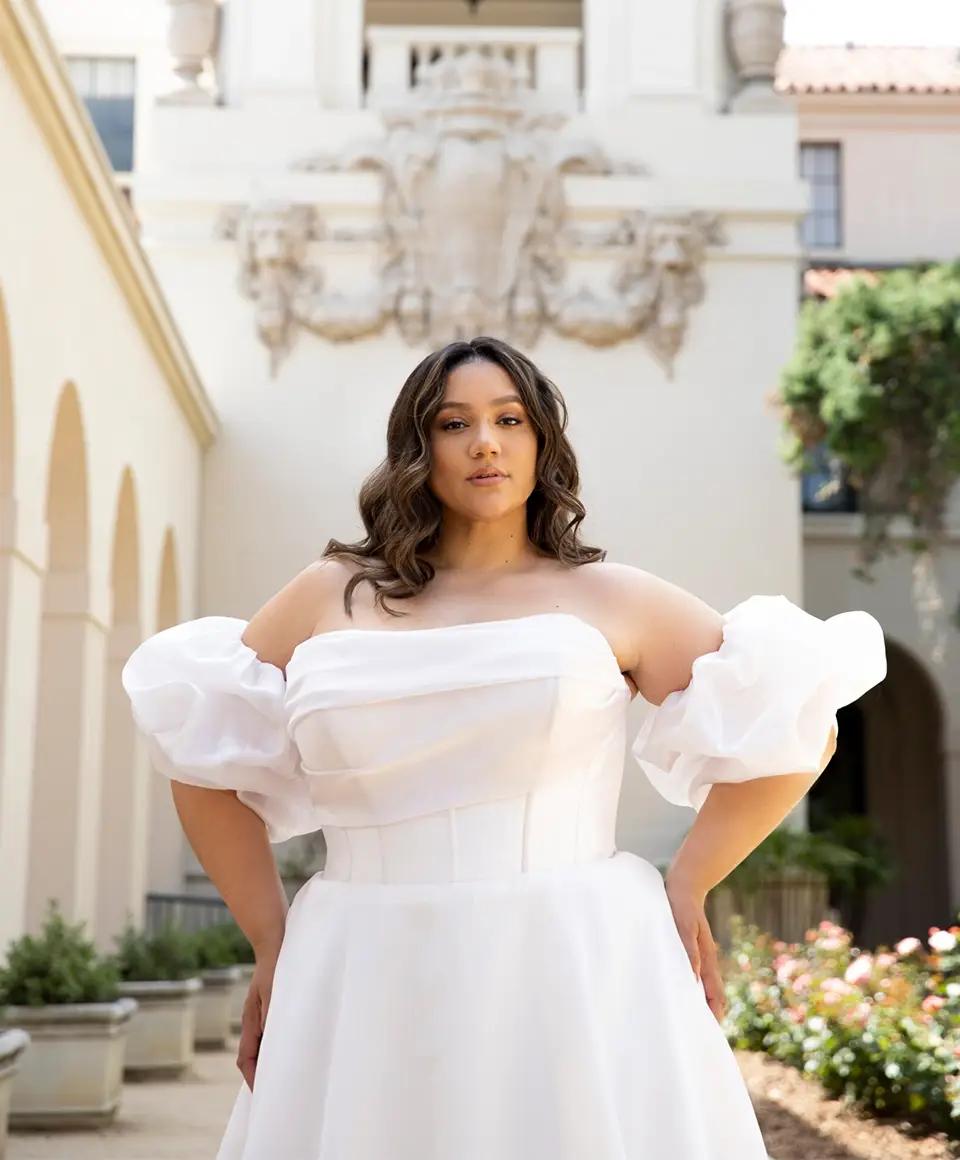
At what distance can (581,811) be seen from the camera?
2.92 metres

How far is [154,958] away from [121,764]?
3203mm

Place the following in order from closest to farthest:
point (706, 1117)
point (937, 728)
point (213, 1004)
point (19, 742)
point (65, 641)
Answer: point (706, 1117), point (19, 742), point (65, 641), point (213, 1004), point (937, 728)

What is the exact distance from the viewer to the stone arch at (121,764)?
13.7 m

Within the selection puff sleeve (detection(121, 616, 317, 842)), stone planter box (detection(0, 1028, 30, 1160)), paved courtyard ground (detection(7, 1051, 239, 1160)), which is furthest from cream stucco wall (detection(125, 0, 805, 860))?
puff sleeve (detection(121, 616, 317, 842))

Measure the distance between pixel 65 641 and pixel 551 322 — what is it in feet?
23.8

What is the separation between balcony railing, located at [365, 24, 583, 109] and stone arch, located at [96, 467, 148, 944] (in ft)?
20.5

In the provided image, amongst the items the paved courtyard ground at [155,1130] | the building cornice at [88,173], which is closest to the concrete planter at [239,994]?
the paved courtyard ground at [155,1130]

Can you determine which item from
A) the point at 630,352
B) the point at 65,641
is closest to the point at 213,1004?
the point at 65,641

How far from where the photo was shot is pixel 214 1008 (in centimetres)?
1269

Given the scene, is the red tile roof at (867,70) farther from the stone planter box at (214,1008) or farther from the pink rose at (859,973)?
the pink rose at (859,973)

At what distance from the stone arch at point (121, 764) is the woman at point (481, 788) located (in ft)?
34.8

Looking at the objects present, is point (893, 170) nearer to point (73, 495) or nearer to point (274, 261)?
point (274, 261)

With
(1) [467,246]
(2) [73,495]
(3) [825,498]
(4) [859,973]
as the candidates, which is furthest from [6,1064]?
(3) [825,498]

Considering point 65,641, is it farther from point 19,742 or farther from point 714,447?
point 714,447
